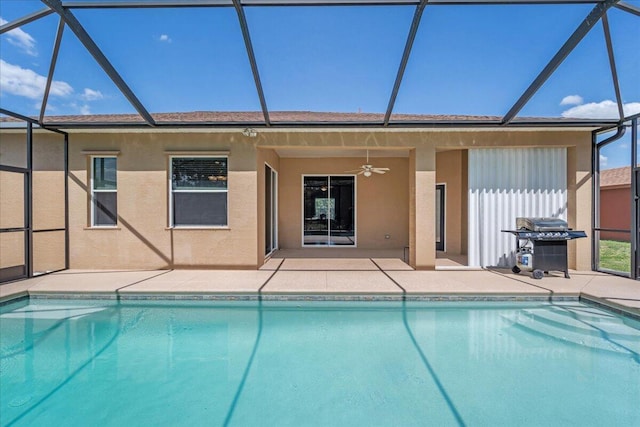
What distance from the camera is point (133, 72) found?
5410mm

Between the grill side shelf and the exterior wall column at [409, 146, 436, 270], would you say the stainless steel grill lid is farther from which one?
the exterior wall column at [409, 146, 436, 270]

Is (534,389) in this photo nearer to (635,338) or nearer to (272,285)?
(635,338)

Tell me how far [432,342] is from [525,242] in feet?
13.5

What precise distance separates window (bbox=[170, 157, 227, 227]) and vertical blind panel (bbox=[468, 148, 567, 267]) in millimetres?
5776

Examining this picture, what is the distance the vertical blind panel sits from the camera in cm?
725

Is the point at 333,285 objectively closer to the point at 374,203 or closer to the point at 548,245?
the point at 548,245

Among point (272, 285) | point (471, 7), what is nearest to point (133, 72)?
point (272, 285)

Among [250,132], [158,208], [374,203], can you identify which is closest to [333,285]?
[250,132]

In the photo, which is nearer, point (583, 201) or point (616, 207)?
point (583, 201)

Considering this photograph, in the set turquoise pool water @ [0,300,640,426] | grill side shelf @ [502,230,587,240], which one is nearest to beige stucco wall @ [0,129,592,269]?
grill side shelf @ [502,230,587,240]

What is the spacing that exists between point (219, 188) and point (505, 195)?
6.54 meters

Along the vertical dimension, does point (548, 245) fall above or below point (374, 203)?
below

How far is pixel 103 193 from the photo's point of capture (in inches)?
285

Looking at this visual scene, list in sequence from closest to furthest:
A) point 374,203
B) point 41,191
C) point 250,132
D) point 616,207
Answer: point 250,132
point 41,191
point 374,203
point 616,207
